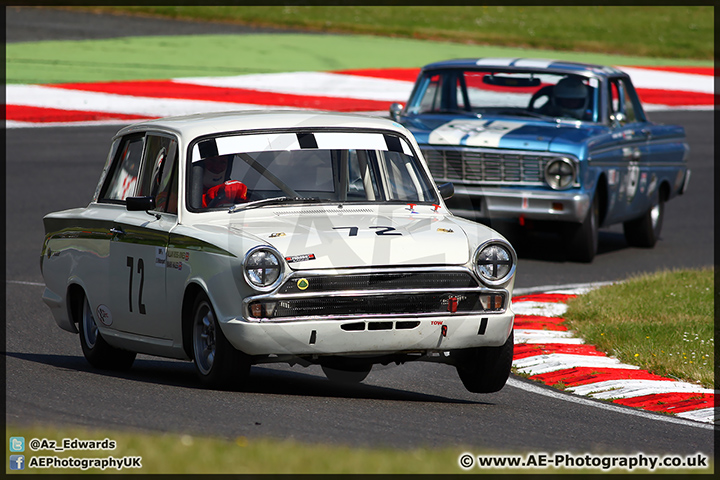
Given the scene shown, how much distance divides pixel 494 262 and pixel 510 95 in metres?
6.78

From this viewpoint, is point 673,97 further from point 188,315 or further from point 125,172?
→ point 188,315

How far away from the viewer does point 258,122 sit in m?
7.43

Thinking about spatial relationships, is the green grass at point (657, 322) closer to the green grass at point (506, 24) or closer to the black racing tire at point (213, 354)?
the black racing tire at point (213, 354)

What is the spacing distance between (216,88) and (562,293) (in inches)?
459

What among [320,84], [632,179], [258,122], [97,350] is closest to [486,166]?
[632,179]

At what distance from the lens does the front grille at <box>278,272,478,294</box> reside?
6262 mm

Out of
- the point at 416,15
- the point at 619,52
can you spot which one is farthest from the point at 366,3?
the point at 619,52

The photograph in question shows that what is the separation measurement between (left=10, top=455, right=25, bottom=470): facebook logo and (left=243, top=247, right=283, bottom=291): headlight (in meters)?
1.75

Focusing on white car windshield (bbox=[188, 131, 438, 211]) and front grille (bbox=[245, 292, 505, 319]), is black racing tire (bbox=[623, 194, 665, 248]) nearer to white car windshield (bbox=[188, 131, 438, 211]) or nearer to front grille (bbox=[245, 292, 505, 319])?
white car windshield (bbox=[188, 131, 438, 211])

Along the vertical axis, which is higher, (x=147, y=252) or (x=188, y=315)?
(x=147, y=252)

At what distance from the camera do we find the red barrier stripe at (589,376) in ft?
25.4

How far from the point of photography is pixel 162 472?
14.7 feet

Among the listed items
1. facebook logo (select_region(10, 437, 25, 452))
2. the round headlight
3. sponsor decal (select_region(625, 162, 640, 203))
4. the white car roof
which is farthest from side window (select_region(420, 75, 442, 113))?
facebook logo (select_region(10, 437, 25, 452))

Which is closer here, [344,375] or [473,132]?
[344,375]
